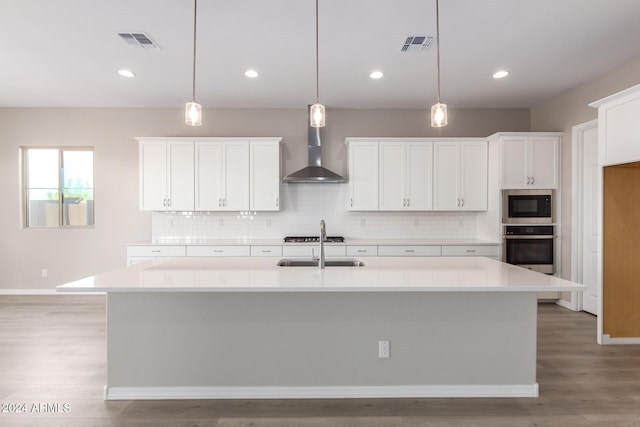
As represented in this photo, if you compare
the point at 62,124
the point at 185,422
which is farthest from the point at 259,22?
the point at 62,124

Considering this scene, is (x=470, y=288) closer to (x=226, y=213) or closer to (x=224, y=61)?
(x=224, y=61)

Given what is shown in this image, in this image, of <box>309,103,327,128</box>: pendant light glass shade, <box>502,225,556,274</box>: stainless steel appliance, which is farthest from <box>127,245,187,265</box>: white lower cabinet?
<box>502,225,556,274</box>: stainless steel appliance

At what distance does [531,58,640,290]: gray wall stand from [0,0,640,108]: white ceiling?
15 centimetres

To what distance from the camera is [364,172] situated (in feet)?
16.7

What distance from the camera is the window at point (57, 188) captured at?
215 inches

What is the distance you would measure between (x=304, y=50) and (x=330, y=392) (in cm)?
298

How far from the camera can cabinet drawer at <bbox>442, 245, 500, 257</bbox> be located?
479 cm

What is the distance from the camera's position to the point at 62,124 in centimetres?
539

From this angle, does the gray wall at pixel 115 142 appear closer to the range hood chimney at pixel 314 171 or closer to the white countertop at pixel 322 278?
the range hood chimney at pixel 314 171

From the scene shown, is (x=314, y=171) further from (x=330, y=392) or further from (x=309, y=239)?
(x=330, y=392)

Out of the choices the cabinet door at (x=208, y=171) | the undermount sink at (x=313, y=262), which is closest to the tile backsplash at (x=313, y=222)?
the cabinet door at (x=208, y=171)

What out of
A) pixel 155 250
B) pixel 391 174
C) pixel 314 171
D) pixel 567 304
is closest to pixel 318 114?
pixel 314 171

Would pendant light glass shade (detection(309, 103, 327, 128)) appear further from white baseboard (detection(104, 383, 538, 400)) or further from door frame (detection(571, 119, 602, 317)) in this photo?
door frame (detection(571, 119, 602, 317))

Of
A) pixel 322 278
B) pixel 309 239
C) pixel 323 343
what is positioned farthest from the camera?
pixel 309 239
